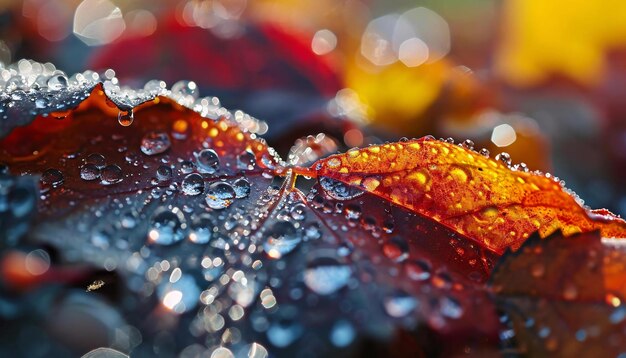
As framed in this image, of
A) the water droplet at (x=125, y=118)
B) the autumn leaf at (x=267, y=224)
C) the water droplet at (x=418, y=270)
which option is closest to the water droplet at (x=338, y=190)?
the autumn leaf at (x=267, y=224)

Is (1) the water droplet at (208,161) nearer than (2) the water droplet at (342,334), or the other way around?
(2) the water droplet at (342,334)

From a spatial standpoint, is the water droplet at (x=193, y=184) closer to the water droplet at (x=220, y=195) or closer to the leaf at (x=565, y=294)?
the water droplet at (x=220, y=195)

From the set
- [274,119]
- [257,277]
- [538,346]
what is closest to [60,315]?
[257,277]

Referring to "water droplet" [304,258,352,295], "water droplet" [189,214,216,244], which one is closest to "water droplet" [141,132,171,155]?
"water droplet" [189,214,216,244]

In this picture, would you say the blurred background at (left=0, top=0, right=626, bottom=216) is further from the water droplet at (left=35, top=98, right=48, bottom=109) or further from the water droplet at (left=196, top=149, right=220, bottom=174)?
the water droplet at (left=35, top=98, right=48, bottom=109)

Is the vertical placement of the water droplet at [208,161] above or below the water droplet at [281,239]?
below

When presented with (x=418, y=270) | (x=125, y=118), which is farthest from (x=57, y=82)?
(x=418, y=270)

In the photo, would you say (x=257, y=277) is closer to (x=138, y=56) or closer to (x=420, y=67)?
(x=138, y=56)
